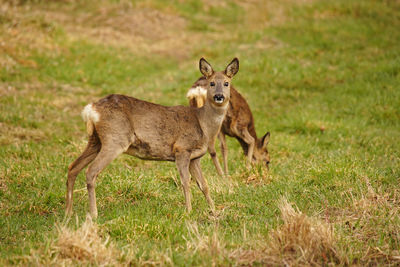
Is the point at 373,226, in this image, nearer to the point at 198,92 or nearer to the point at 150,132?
the point at 150,132

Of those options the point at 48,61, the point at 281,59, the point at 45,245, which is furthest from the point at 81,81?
the point at 45,245

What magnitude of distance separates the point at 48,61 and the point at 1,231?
9720mm

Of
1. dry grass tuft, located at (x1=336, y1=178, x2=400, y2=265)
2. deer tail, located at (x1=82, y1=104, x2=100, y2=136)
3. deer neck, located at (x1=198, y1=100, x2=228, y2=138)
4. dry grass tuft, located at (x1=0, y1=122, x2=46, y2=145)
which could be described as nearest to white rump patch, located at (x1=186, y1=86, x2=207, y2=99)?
deer neck, located at (x1=198, y1=100, x2=228, y2=138)

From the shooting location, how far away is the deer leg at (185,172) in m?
5.72

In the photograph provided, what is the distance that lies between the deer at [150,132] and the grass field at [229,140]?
46 cm

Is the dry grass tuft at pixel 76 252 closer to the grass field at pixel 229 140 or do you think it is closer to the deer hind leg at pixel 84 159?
the grass field at pixel 229 140

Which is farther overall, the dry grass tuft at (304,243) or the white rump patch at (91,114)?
the white rump patch at (91,114)

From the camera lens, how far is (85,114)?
5.50 m

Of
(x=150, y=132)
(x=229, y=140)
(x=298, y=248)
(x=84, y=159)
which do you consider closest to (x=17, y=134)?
(x=84, y=159)

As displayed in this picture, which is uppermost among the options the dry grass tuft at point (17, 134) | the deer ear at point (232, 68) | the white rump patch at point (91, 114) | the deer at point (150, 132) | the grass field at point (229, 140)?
the deer ear at point (232, 68)

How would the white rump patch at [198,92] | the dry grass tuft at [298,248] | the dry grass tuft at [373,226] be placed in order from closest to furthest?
the dry grass tuft at [298,248]
the dry grass tuft at [373,226]
the white rump patch at [198,92]

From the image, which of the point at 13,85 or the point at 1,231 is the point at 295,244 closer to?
the point at 1,231

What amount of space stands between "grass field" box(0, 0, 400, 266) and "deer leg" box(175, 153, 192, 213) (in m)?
0.18

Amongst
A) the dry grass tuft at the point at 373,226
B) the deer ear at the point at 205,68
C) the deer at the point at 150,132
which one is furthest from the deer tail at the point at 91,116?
the dry grass tuft at the point at 373,226
